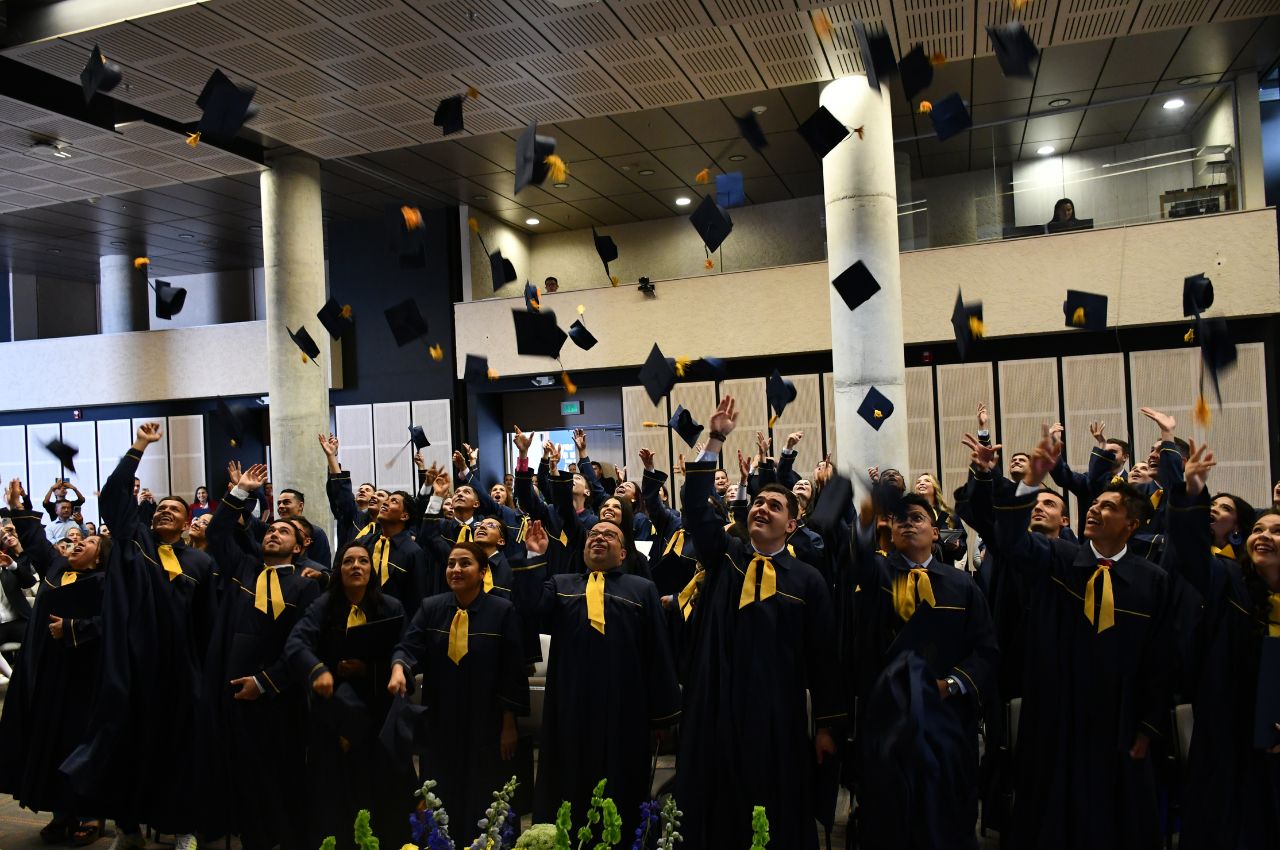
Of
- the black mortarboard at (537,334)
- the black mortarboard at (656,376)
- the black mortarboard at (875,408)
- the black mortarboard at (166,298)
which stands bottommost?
the black mortarboard at (875,408)

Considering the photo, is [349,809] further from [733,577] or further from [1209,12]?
[1209,12]

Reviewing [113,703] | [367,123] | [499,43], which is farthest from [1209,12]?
[113,703]

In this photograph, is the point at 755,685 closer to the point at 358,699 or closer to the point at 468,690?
the point at 468,690

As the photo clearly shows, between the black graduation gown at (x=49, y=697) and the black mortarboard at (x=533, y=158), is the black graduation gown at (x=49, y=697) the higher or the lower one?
the lower one

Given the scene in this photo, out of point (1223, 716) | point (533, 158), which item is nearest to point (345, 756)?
point (1223, 716)

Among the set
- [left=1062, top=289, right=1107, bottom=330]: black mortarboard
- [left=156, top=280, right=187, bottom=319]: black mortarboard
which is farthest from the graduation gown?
[left=1062, top=289, right=1107, bottom=330]: black mortarboard

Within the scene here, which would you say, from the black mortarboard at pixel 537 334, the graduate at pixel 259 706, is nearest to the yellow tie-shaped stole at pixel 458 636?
the graduate at pixel 259 706

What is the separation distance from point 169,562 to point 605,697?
2.53 meters

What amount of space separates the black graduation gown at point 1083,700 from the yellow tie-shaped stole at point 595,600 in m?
1.63

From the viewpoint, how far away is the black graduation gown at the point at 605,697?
3.93 m

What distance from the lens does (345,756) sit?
4.21 metres

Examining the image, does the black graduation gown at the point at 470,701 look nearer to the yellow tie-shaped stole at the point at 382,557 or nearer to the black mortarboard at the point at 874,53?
the yellow tie-shaped stole at the point at 382,557

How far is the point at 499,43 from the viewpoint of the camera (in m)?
8.45

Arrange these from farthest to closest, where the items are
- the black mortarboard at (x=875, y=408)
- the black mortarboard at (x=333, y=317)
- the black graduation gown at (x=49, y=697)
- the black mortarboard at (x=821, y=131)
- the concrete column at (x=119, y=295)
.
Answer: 1. the concrete column at (x=119, y=295)
2. the black mortarboard at (x=875, y=408)
3. the black mortarboard at (x=333, y=317)
4. the black mortarboard at (x=821, y=131)
5. the black graduation gown at (x=49, y=697)
